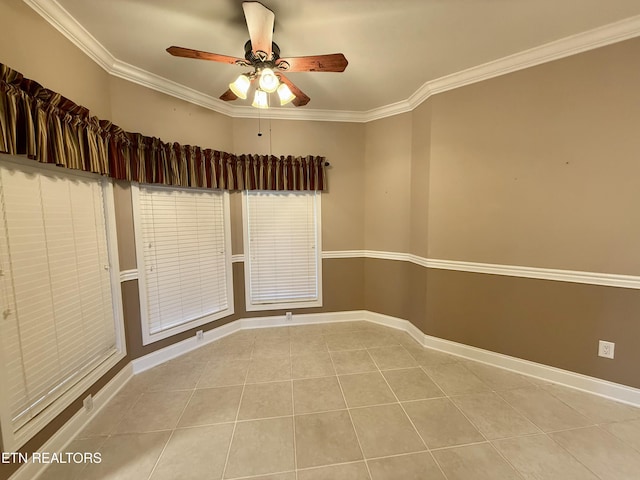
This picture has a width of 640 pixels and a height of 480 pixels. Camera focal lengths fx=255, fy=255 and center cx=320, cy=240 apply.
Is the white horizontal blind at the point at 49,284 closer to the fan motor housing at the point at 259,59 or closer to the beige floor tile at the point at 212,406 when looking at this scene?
the beige floor tile at the point at 212,406

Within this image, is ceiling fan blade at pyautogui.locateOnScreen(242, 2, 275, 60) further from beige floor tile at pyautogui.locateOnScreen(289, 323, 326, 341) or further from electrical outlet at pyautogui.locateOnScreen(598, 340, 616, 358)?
electrical outlet at pyautogui.locateOnScreen(598, 340, 616, 358)

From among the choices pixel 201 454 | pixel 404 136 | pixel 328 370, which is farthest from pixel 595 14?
pixel 201 454

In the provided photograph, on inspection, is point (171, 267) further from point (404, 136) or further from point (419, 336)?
point (404, 136)

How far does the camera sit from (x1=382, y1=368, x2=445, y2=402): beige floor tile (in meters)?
2.12

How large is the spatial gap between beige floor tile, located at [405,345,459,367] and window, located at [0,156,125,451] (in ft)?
9.37

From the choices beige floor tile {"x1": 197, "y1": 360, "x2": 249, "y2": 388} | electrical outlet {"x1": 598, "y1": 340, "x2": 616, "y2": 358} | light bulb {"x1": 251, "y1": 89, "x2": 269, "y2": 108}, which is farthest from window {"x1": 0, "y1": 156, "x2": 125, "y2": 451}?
electrical outlet {"x1": 598, "y1": 340, "x2": 616, "y2": 358}

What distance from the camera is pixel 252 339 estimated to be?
10.3 ft

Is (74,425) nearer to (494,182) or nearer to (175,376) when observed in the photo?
(175,376)

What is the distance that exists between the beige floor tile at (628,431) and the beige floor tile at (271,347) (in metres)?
2.58

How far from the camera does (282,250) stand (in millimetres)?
3471

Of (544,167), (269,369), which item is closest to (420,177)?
(544,167)

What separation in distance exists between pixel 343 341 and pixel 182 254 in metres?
2.11

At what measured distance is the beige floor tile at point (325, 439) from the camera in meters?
1.57

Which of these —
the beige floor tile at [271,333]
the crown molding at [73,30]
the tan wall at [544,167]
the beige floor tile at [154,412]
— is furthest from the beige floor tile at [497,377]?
the crown molding at [73,30]
